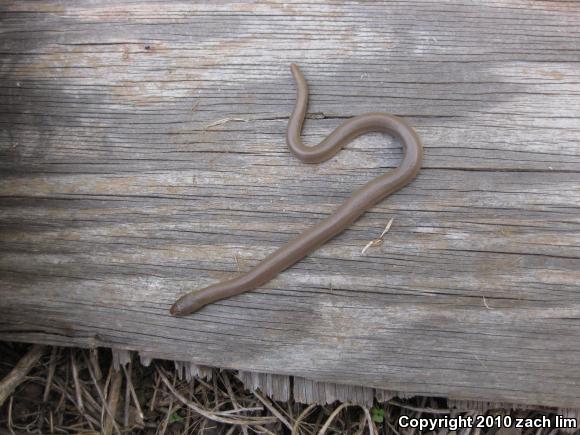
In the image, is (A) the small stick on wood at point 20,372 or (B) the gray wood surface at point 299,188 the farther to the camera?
(A) the small stick on wood at point 20,372

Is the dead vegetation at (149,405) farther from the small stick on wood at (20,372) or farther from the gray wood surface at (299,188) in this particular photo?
the gray wood surface at (299,188)

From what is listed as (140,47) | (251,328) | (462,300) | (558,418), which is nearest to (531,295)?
(462,300)

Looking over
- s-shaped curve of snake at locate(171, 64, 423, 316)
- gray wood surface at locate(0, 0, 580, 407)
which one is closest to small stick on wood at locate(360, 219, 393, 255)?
gray wood surface at locate(0, 0, 580, 407)

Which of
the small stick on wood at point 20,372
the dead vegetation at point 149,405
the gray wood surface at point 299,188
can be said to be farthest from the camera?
the small stick on wood at point 20,372

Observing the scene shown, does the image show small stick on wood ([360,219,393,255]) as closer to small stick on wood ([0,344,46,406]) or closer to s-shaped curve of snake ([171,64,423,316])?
s-shaped curve of snake ([171,64,423,316])

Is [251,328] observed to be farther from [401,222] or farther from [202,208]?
[401,222]

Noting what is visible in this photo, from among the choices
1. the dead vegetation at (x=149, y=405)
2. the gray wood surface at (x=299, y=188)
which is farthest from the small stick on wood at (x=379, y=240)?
the dead vegetation at (x=149, y=405)

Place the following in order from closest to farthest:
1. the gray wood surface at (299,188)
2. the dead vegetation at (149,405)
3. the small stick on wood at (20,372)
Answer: the gray wood surface at (299,188) → the dead vegetation at (149,405) → the small stick on wood at (20,372)

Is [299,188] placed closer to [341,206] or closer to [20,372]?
[341,206]
